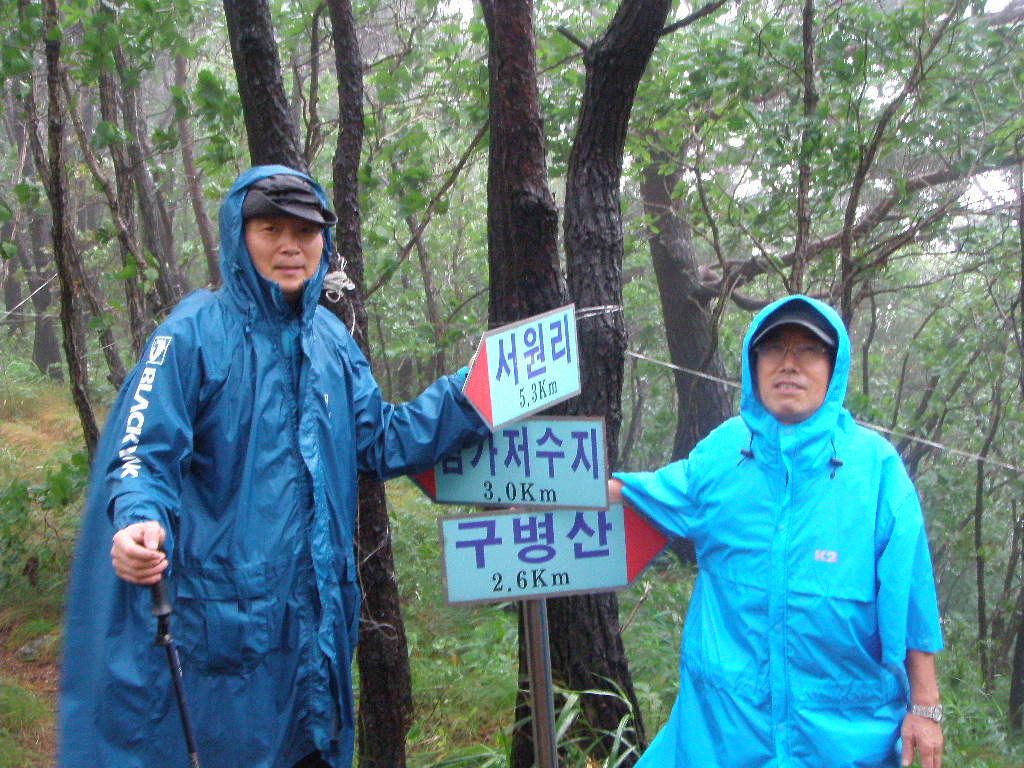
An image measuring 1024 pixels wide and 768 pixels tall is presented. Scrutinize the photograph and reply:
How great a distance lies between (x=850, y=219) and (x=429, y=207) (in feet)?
9.43

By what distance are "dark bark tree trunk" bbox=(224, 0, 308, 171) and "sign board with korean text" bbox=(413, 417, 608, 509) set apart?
1602 mm

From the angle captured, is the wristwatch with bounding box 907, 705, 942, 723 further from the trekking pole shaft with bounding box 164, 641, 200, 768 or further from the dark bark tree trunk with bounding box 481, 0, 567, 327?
the dark bark tree trunk with bounding box 481, 0, 567, 327

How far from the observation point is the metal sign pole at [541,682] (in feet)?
9.27

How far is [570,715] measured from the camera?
333 centimetres

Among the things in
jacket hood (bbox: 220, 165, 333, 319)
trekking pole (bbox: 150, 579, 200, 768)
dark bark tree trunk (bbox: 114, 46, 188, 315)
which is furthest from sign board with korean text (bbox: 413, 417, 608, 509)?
dark bark tree trunk (bbox: 114, 46, 188, 315)

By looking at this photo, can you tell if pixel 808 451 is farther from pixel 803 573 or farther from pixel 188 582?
pixel 188 582

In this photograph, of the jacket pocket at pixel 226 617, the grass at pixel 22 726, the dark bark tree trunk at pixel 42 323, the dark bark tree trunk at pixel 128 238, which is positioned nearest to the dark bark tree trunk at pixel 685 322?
the dark bark tree trunk at pixel 128 238

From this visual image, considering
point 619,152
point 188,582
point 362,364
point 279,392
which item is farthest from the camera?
point 619,152

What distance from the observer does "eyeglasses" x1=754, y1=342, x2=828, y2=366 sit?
8.07 ft

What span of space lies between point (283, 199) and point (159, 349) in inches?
20.0

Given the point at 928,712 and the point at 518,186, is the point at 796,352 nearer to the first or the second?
the point at 928,712

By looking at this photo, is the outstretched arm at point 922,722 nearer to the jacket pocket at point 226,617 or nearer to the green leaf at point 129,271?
the jacket pocket at point 226,617

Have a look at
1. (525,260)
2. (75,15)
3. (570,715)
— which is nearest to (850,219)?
(525,260)

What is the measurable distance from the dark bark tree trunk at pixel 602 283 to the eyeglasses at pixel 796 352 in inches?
49.7
